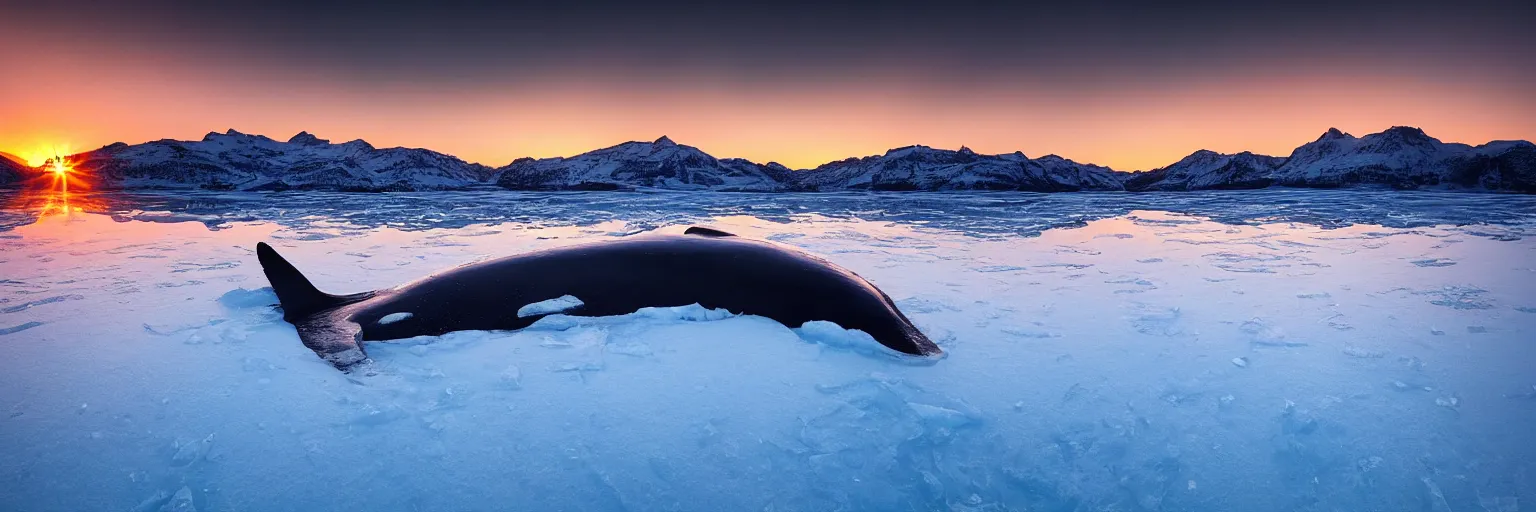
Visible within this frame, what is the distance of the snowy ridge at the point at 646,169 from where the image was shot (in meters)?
145

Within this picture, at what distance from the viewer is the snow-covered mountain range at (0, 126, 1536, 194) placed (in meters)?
89.5

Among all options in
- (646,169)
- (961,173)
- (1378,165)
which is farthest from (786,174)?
(1378,165)

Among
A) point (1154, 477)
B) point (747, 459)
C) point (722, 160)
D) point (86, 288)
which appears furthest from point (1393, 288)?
point (722, 160)

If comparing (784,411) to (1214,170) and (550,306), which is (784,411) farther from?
(1214,170)

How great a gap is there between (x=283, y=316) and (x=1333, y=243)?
1518cm

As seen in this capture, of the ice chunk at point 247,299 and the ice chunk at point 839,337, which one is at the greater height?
the ice chunk at point 247,299

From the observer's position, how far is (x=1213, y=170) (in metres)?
162

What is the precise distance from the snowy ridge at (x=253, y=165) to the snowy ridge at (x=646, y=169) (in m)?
20.8

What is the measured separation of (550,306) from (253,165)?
7639 inches

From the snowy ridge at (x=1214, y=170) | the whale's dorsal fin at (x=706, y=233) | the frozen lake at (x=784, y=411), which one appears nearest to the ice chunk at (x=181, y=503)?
the frozen lake at (x=784, y=411)

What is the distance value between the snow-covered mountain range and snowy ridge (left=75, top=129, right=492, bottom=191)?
0.46 meters

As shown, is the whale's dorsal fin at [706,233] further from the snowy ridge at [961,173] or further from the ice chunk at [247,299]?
the snowy ridge at [961,173]

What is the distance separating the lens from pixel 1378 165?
344ft

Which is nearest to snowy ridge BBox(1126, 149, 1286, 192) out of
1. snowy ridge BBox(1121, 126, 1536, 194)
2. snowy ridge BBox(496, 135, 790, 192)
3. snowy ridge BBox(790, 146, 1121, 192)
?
snowy ridge BBox(1121, 126, 1536, 194)
